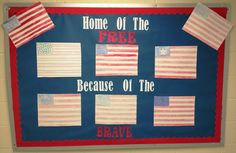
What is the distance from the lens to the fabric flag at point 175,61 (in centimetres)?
191

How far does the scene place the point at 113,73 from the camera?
6.23 ft

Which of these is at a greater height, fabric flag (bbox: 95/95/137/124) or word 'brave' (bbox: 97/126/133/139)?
fabric flag (bbox: 95/95/137/124)

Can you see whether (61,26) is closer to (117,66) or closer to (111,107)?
(117,66)

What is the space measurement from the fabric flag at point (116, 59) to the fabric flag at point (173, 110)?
320 millimetres

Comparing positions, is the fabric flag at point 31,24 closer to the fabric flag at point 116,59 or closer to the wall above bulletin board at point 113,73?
the wall above bulletin board at point 113,73

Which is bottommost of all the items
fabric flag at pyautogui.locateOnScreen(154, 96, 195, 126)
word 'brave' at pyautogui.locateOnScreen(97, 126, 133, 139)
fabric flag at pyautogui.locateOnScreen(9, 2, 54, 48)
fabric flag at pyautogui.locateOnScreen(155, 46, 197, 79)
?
word 'brave' at pyautogui.locateOnScreen(97, 126, 133, 139)

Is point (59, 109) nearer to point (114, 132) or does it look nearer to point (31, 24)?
point (114, 132)

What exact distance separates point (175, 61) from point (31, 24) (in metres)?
1.08

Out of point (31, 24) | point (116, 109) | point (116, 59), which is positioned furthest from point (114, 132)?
point (31, 24)

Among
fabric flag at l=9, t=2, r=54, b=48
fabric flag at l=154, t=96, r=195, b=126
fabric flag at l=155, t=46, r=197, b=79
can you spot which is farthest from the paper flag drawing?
fabric flag at l=154, t=96, r=195, b=126

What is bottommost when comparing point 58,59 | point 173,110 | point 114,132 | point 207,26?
point 114,132

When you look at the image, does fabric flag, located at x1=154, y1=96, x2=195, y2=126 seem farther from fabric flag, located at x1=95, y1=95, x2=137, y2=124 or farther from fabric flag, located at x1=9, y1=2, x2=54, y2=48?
fabric flag, located at x1=9, y1=2, x2=54, y2=48

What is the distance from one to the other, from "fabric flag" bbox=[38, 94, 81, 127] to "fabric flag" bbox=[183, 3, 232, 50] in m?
0.98

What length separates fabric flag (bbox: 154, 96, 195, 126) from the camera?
6.40 feet
